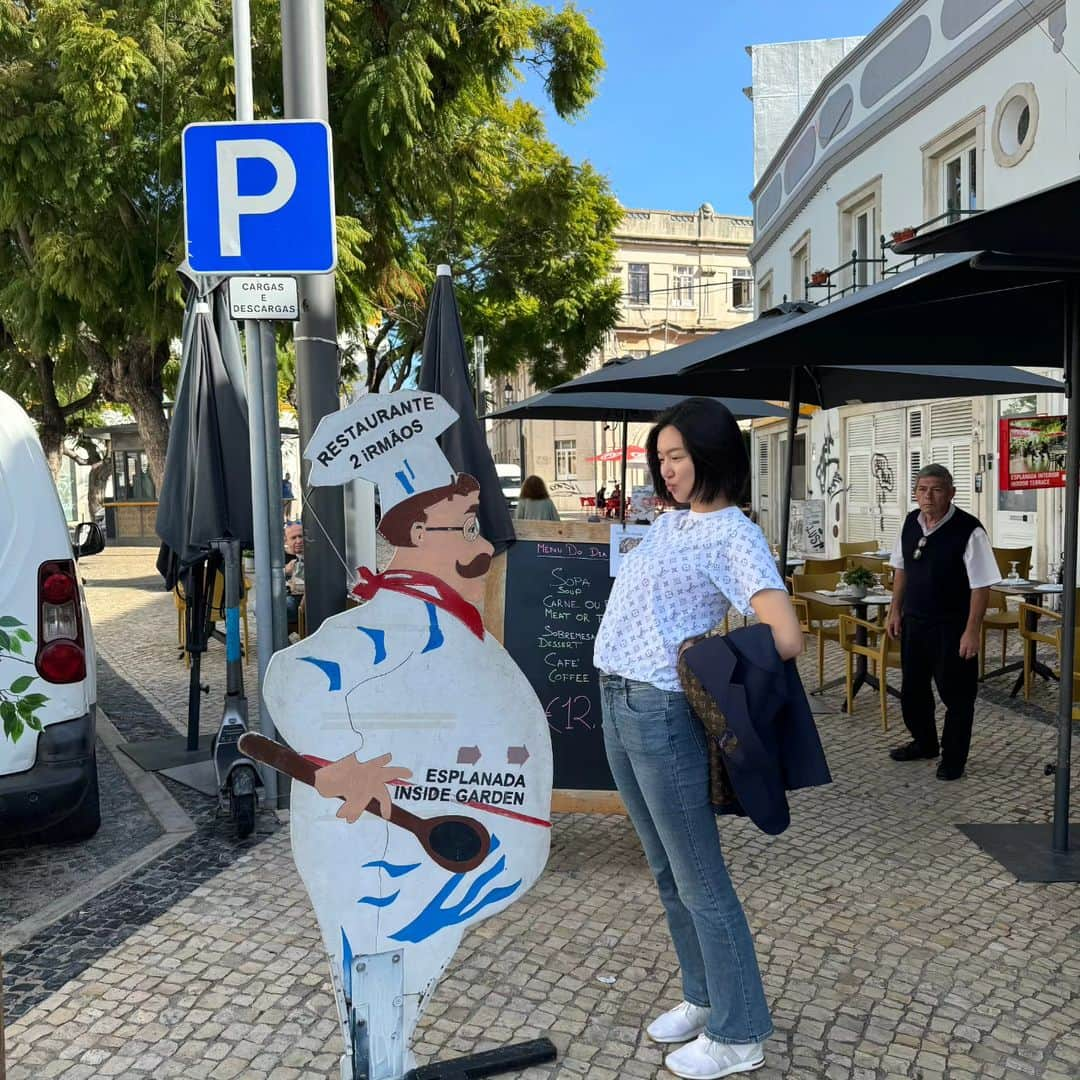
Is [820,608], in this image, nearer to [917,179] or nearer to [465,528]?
[465,528]

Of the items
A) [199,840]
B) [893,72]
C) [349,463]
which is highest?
[893,72]

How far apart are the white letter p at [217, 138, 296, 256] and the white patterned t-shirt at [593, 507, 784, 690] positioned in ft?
8.37

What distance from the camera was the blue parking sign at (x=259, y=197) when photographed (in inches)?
163

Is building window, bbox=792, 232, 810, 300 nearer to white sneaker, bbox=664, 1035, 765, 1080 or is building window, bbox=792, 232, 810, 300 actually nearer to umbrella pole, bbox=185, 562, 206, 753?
umbrella pole, bbox=185, 562, 206, 753

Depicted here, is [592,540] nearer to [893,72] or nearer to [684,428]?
[684,428]

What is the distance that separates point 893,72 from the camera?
14258 mm

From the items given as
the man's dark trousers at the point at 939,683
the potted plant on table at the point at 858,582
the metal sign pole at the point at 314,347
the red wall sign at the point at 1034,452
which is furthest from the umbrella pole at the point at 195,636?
the red wall sign at the point at 1034,452

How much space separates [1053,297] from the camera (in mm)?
4629

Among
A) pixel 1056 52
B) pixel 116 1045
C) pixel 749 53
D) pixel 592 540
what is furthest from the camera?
pixel 749 53

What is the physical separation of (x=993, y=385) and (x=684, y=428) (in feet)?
17.1

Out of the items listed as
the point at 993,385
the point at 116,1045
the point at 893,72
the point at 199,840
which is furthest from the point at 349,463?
the point at 893,72

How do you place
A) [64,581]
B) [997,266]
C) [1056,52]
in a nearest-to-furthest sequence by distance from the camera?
[997,266], [64,581], [1056,52]

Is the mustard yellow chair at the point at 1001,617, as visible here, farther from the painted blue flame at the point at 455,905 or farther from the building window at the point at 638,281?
the building window at the point at 638,281

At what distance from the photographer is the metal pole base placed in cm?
270
